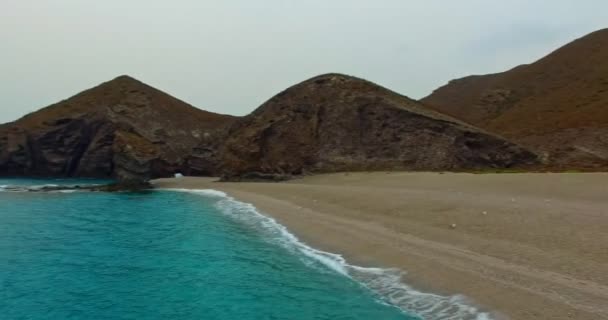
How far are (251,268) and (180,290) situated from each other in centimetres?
317

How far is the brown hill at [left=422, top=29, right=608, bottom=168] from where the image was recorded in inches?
2256

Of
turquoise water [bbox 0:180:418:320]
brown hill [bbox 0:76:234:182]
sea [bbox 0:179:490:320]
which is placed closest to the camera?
sea [bbox 0:179:490:320]

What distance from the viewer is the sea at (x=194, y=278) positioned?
1232cm

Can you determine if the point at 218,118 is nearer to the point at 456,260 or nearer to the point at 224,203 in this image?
the point at 224,203

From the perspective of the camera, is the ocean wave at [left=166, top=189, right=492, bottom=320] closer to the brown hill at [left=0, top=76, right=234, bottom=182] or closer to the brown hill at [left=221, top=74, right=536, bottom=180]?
the brown hill at [left=221, top=74, right=536, bottom=180]

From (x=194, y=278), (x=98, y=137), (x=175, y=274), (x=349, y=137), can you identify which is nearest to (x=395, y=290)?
(x=194, y=278)

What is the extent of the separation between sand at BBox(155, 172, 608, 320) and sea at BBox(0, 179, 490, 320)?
3.18 ft

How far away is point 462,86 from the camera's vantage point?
142750 mm

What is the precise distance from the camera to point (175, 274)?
16.9 metres

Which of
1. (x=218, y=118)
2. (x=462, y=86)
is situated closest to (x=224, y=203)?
(x=218, y=118)

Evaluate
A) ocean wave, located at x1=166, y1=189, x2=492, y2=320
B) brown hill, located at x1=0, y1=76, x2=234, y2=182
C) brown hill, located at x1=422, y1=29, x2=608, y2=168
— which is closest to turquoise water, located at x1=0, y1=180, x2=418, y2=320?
ocean wave, located at x1=166, y1=189, x2=492, y2=320

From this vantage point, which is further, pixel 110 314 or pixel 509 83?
pixel 509 83

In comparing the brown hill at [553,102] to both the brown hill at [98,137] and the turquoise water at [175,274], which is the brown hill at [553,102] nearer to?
the turquoise water at [175,274]

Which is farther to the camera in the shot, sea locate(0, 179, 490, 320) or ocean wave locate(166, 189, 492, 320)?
sea locate(0, 179, 490, 320)
